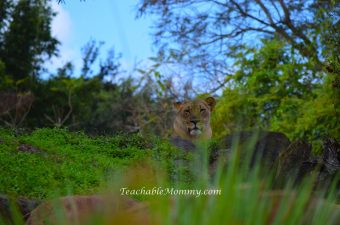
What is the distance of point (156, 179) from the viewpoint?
3988mm

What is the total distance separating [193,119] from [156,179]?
494 cm

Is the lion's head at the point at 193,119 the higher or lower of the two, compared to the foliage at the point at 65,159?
higher

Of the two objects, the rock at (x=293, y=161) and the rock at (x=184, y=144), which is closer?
the rock at (x=293, y=161)

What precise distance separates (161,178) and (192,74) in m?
16.0

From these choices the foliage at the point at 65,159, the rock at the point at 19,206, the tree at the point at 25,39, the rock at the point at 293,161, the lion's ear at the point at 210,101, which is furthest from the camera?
the tree at the point at 25,39

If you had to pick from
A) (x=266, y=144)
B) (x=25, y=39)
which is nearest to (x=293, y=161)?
(x=266, y=144)

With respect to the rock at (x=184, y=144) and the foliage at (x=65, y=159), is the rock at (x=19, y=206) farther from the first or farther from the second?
the rock at (x=184, y=144)

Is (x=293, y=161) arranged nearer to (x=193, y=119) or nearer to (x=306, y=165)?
(x=306, y=165)

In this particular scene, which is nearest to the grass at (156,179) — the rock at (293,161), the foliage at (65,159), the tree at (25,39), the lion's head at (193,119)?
the foliage at (65,159)

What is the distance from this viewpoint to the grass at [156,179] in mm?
2371

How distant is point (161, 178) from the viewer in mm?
2553

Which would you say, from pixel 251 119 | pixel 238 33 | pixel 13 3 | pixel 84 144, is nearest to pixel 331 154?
pixel 84 144

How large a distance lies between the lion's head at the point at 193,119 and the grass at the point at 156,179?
42cm

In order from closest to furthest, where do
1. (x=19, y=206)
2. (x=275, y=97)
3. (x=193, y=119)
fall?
(x=19, y=206) → (x=193, y=119) → (x=275, y=97)
